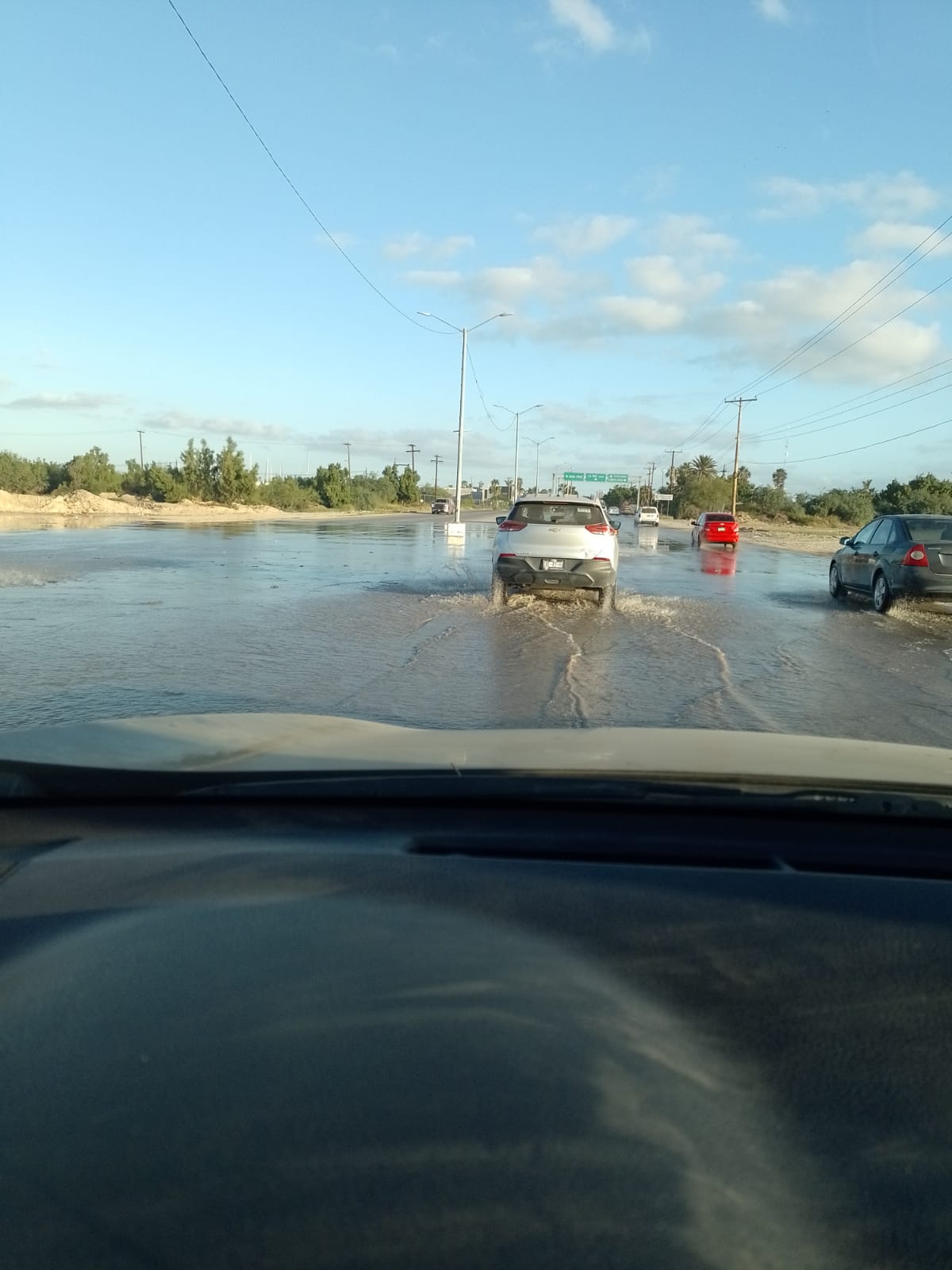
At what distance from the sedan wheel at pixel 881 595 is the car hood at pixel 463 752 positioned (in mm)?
12938

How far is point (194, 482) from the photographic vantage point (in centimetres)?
8881

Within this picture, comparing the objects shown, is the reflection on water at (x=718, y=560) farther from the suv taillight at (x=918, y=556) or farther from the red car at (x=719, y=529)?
the suv taillight at (x=918, y=556)

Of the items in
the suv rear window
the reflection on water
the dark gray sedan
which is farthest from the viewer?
the reflection on water

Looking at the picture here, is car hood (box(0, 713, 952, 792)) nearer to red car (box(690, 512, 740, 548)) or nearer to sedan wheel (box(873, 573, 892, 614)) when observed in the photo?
sedan wheel (box(873, 573, 892, 614))

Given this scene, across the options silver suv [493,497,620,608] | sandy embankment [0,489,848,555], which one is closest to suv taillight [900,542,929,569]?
silver suv [493,497,620,608]

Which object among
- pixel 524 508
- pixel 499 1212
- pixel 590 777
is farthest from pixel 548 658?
pixel 499 1212

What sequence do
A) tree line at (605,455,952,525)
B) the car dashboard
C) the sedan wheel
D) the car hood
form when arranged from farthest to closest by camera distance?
tree line at (605,455,952,525) → the sedan wheel → the car hood → the car dashboard

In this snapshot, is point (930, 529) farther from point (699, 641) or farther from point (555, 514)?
point (555, 514)

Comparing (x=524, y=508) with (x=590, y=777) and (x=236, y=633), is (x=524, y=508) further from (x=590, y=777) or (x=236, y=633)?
(x=590, y=777)

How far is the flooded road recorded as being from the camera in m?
7.70

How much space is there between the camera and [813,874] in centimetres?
233

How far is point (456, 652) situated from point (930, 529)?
8.37m

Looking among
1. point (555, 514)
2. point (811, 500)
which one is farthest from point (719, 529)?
point (811, 500)

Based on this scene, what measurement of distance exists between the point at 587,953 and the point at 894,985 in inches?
23.9
